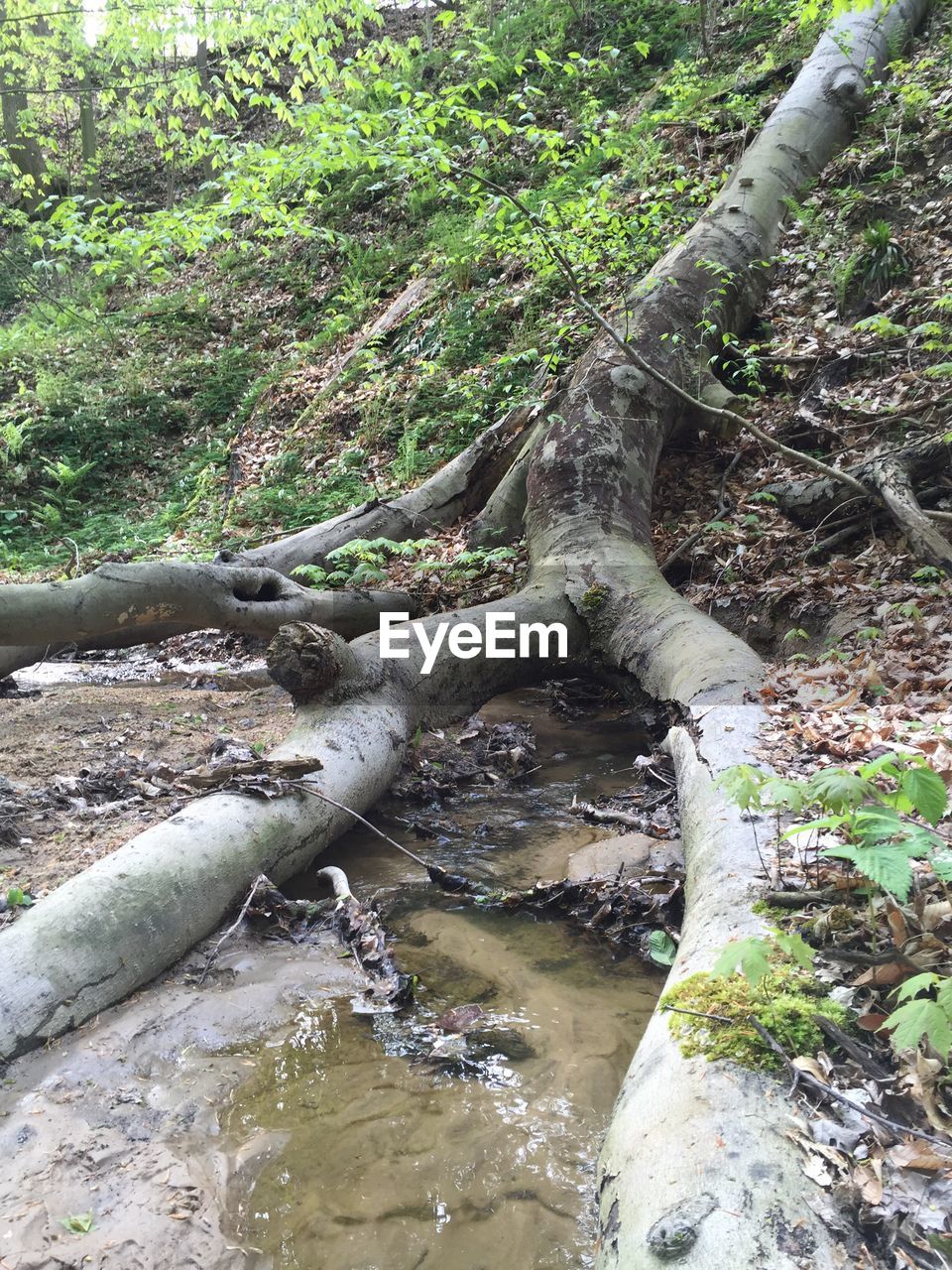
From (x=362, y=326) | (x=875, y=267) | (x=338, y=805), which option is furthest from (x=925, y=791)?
(x=362, y=326)

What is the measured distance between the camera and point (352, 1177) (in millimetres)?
2064

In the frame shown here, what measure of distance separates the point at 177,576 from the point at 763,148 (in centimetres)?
807

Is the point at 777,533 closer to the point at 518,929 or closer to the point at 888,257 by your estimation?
the point at 888,257

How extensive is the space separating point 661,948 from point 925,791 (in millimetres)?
1497

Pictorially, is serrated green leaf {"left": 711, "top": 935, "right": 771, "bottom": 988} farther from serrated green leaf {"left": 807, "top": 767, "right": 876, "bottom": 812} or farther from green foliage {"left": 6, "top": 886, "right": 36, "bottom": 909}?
green foliage {"left": 6, "top": 886, "right": 36, "bottom": 909}

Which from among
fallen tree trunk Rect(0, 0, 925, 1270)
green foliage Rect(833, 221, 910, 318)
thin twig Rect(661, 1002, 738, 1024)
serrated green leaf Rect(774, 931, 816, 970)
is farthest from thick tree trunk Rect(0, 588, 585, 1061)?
green foliage Rect(833, 221, 910, 318)

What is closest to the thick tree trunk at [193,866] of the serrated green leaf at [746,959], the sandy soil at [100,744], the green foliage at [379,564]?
the sandy soil at [100,744]

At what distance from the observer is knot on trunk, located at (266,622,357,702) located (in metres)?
4.30

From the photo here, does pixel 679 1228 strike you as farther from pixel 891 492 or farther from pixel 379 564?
pixel 379 564

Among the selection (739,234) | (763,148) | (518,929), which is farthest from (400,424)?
(518,929)

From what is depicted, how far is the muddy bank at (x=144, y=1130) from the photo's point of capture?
183cm

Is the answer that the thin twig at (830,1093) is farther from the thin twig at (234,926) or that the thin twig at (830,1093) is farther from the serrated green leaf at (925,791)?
the thin twig at (234,926)

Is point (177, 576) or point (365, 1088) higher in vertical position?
point (177, 576)

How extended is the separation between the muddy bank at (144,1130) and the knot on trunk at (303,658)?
5.62ft
